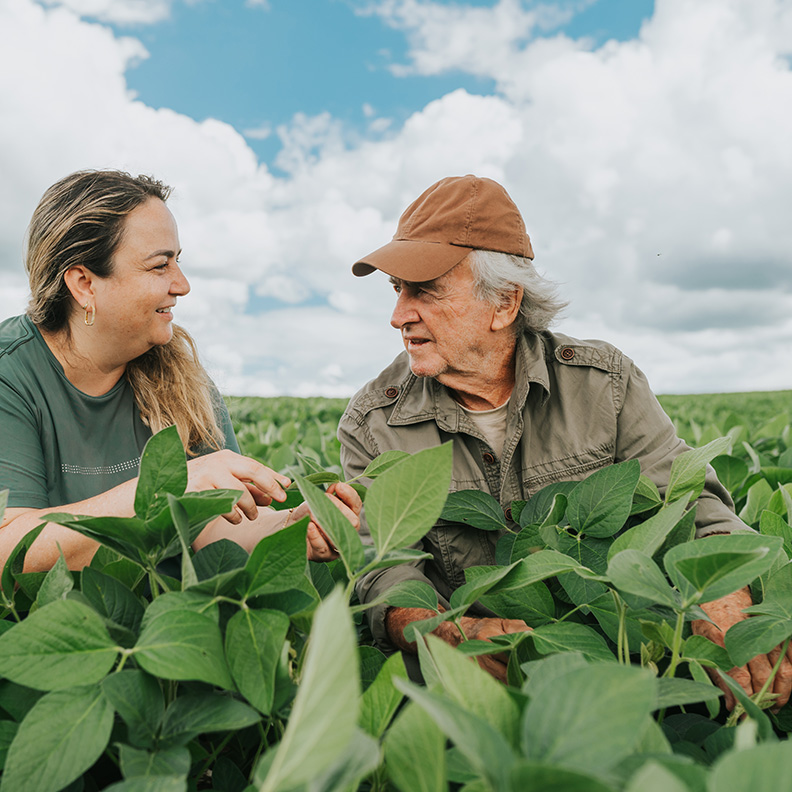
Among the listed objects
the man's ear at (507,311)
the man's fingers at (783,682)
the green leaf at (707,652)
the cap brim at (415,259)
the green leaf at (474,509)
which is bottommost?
the man's fingers at (783,682)

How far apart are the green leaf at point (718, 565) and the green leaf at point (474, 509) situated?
25.2 inches

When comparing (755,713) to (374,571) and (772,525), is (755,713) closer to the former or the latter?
(772,525)

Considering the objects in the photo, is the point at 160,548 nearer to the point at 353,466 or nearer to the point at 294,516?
the point at 294,516

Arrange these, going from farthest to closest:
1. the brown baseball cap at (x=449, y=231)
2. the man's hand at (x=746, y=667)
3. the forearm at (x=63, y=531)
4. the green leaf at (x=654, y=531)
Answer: the brown baseball cap at (x=449, y=231) < the forearm at (x=63, y=531) < the man's hand at (x=746, y=667) < the green leaf at (x=654, y=531)

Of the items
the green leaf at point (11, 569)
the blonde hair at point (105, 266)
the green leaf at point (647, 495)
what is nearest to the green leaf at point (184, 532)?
the green leaf at point (11, 569)

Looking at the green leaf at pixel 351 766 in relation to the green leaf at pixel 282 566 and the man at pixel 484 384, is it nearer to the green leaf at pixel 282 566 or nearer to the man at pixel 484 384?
the green leaf at pixel 282 566

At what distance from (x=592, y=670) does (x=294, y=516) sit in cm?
86

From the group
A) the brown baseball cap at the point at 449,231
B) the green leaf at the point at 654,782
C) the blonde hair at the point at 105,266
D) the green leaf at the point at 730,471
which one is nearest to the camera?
the green leaf at the point at 654,782

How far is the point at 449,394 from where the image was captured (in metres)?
2.47

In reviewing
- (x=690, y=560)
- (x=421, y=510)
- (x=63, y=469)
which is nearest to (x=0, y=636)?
(x=421, y=510)

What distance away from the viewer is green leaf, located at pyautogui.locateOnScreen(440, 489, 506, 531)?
1.41 meters

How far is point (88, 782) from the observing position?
0.84 m

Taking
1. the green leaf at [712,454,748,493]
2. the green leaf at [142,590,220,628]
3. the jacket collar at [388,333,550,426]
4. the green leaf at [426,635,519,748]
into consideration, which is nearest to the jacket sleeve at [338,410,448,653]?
the jacket collar at [388,333,550,426]

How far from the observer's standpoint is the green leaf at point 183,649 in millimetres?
633
